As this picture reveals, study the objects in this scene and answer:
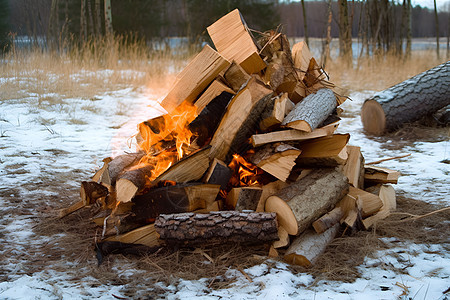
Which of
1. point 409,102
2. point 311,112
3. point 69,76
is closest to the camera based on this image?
point 311,112

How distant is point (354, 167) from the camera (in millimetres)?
2965

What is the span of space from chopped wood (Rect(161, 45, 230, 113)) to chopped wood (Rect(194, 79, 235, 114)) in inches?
2.0

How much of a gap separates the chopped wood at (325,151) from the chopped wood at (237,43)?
0.72 metres

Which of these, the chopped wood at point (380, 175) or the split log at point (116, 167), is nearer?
the split log at point (116, 167)

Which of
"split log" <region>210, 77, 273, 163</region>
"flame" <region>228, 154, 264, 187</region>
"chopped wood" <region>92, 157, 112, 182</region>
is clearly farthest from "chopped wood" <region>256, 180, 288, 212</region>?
"chopped wood" <region>92, 157, 112, 182</region>

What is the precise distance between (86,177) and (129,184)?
1631 millimetres

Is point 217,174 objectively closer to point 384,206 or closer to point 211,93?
point 211,93

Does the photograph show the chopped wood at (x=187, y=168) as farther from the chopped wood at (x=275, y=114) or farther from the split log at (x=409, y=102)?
the split log at (x=409, y=102)

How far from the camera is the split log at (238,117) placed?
2570 millimetres

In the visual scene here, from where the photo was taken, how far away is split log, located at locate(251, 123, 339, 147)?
2516 mm

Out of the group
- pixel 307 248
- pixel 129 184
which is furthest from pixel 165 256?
pixel 307 248

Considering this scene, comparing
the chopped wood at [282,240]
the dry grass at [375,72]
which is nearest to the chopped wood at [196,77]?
the chopped wood at [282,240]

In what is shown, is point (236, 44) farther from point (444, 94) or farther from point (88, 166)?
point (444, 94)

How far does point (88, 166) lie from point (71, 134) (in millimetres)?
1347
